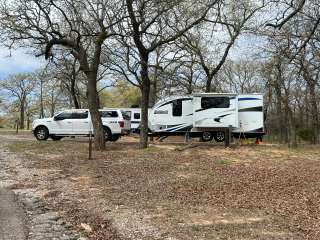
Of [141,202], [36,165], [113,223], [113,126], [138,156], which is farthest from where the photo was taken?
[113,126]

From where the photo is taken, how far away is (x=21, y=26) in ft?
78.1

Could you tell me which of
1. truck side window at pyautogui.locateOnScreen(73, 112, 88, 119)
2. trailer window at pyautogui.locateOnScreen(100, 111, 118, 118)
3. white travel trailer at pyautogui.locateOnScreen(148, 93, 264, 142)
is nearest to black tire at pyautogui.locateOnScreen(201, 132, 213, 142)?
white travel trailer at pyautogui.locateOnScreen(148, 93, 264, 142)

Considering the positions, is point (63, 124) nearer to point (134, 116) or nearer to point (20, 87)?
point (134, 116)

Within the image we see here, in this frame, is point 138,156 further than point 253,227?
Yes

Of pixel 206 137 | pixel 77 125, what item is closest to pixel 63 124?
pixel 77 125

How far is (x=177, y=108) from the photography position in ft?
102

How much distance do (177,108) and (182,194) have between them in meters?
19.0

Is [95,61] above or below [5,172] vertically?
above

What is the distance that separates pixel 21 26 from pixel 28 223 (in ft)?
52.1

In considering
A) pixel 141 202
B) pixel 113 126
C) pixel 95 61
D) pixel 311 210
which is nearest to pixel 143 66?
pixel 95 61

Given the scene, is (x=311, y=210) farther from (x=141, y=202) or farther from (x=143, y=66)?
(x=143, y=66)

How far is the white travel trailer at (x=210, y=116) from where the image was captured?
29312mm

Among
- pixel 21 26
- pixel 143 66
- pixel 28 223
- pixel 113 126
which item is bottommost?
pixel 28 223

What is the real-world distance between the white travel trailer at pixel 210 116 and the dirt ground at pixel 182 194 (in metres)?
7.84
